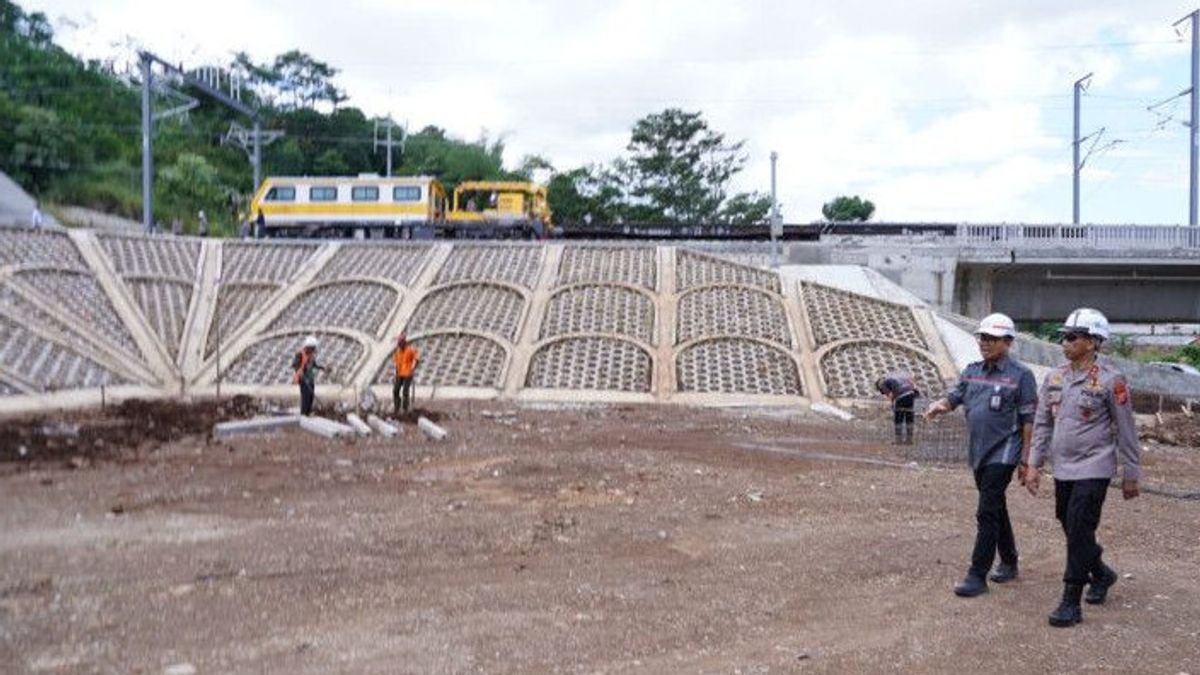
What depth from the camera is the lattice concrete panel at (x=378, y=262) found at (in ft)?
73.6

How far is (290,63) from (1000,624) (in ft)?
217

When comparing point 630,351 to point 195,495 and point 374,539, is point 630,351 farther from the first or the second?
point 374,539

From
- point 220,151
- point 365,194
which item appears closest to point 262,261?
point 365,194

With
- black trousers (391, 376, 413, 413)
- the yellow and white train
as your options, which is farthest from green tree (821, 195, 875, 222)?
black trousers (391, 376, 413, 413)

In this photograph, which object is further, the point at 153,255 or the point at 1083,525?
the point at 153,255

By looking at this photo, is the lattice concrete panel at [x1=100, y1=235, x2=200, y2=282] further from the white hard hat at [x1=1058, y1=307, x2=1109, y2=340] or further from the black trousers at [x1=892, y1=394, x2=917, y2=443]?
the white hard hat at [x1=1058, y1=307, x2=1109, y2=340]

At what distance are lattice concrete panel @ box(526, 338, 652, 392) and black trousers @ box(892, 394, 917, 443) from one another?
19.8 feet

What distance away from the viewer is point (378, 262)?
76.3ft

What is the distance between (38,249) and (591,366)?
10.7 meters

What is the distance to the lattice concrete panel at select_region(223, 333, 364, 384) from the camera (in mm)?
18438

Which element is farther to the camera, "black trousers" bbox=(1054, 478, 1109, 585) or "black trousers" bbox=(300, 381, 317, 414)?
"black trousers" bbox=(300, 381, 317, 414)

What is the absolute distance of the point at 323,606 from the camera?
5766 millimetres

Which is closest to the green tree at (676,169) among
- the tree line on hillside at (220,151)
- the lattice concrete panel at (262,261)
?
the tree line on hillside at (220,151)

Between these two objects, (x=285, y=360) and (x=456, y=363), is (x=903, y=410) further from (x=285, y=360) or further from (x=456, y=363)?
(x=285, y=360)
